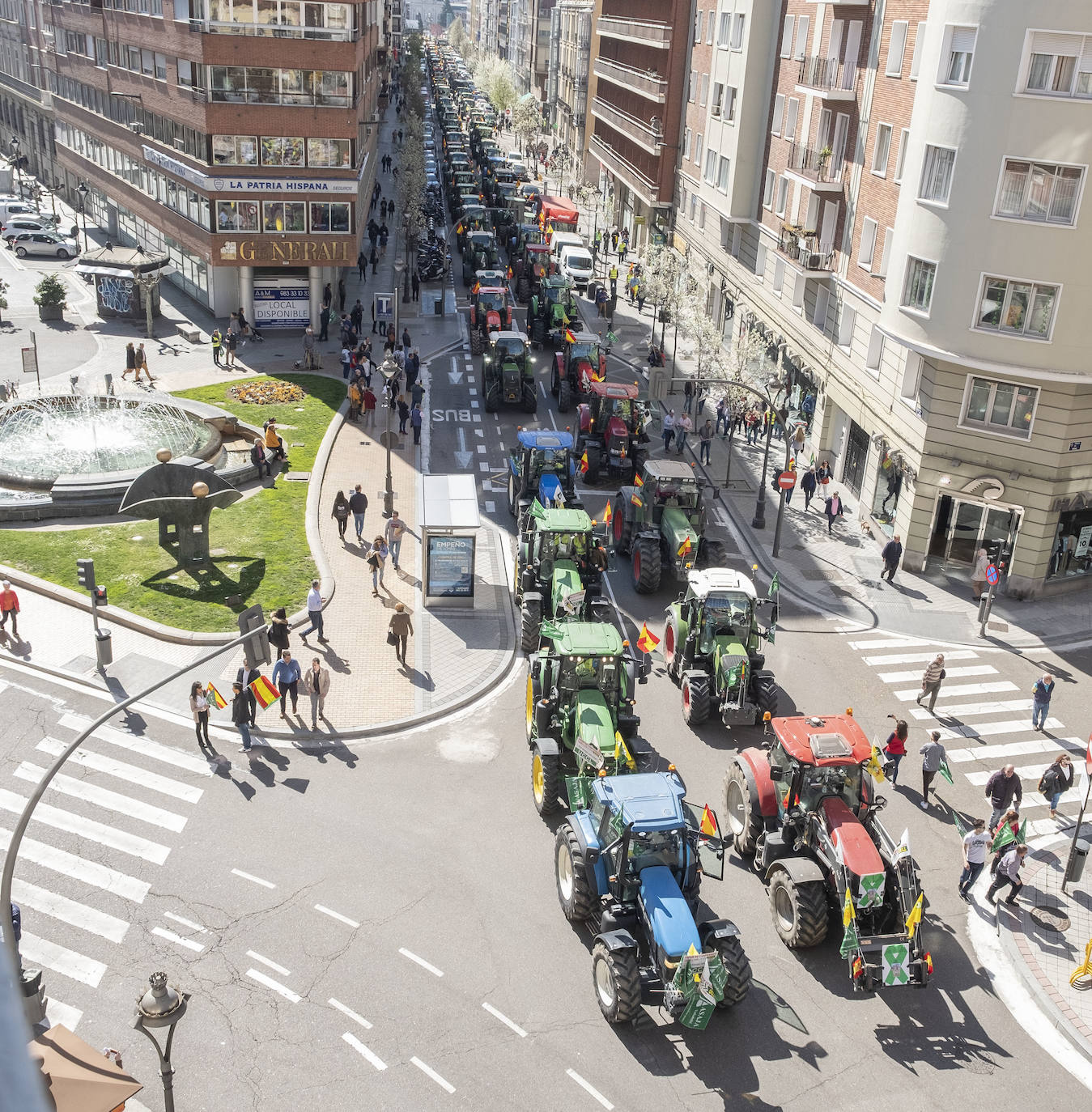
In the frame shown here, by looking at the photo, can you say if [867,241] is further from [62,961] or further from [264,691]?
[62,961]

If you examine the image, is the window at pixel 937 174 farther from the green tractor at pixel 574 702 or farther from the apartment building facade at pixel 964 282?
the green tractor at pixel 574 702

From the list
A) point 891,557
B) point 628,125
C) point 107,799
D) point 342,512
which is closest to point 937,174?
point 891,557

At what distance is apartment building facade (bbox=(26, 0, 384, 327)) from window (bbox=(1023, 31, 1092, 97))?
94.0ft

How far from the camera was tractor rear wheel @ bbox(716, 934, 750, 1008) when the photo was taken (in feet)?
50.1

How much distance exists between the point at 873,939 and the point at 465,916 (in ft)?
19.7

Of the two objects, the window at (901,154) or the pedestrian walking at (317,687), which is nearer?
the pedestrian walking at (317,687)

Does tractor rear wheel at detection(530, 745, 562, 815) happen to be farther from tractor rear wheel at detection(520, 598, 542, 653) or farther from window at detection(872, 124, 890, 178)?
window at detection(872, 124, 890, 178)

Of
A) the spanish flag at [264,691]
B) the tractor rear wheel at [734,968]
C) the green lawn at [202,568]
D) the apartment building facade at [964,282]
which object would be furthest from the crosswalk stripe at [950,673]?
the green lawn at [202,568]

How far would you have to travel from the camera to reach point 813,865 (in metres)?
17.1

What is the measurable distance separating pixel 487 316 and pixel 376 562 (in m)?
24.7

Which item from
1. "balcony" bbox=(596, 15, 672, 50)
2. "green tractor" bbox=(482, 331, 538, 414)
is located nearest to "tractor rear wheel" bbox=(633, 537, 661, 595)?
"green tractor" bbox=(482, 331, 538, 414)

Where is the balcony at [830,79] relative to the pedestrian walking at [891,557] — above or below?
above

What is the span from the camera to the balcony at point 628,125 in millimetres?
66250

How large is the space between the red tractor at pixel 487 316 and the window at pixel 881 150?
17854mm
